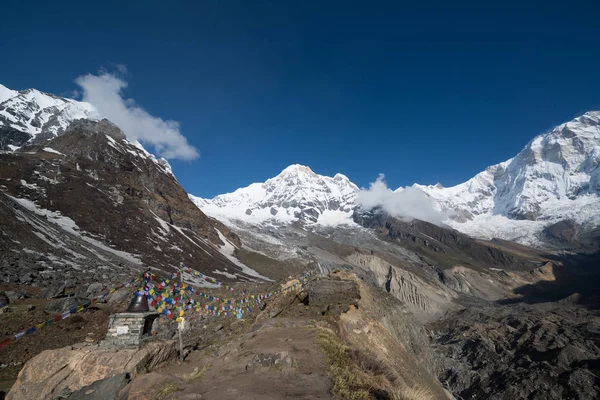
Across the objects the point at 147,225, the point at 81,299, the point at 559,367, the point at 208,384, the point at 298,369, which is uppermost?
the point at 147,225

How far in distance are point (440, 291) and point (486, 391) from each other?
324ft

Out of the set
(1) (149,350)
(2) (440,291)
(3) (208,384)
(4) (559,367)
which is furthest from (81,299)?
(2) (440,291)

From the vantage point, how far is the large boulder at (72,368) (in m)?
10.9

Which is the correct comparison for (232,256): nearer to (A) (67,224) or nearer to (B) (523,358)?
(A) (67,224)

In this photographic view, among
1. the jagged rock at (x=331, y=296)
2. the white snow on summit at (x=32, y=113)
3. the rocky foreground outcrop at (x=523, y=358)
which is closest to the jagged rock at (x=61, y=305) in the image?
the jagged rock at (x=331, y=296)

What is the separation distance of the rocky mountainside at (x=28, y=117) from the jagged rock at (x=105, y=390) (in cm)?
18858

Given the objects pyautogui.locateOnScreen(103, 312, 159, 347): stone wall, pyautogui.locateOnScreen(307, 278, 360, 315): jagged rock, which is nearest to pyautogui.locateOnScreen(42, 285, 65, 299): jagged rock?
pyautogui.locateOnScreen(103, 312, 159, 347): stone wall

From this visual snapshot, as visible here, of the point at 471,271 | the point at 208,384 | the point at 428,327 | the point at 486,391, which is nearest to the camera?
the point at 208,384

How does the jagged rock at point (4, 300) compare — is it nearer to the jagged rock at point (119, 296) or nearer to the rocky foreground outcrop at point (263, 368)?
the jagged rock at point (119, 296)

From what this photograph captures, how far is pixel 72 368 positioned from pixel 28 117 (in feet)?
746

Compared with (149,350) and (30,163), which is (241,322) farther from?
(30,163)

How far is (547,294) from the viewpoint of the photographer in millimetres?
153750

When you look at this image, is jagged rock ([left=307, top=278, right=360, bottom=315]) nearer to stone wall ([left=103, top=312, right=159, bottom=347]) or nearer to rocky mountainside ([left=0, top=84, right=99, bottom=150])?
stone wall ([left=103, top=312, right=159, bottom=347])

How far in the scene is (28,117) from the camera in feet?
575
